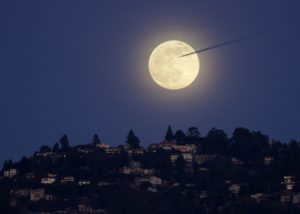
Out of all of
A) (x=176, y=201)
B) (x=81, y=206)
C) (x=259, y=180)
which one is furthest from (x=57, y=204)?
(x=259, y=180)

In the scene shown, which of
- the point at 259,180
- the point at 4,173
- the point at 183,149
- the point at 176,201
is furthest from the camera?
the point at 183,149

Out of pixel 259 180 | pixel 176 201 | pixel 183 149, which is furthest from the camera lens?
pixel 183 149

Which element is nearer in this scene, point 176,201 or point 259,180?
point 176,201

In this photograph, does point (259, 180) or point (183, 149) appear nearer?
point (259, 180)

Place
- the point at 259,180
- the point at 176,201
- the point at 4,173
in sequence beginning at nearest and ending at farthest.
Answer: the point at 176,201 < the point at 259,180 < the point at 4,173

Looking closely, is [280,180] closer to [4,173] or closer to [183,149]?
[183,149]

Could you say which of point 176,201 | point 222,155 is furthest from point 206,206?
point 222,155

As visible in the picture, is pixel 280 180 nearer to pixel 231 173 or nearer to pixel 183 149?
pixel 231 173

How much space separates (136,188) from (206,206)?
24.1ft

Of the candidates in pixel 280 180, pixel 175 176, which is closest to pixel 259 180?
pixel 280 180

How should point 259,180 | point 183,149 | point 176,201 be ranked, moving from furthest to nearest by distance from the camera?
point 183,149
point 259,180
point 176,201

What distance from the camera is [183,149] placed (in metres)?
128

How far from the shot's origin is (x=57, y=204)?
10581 cm

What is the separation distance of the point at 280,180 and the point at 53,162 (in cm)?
2204
